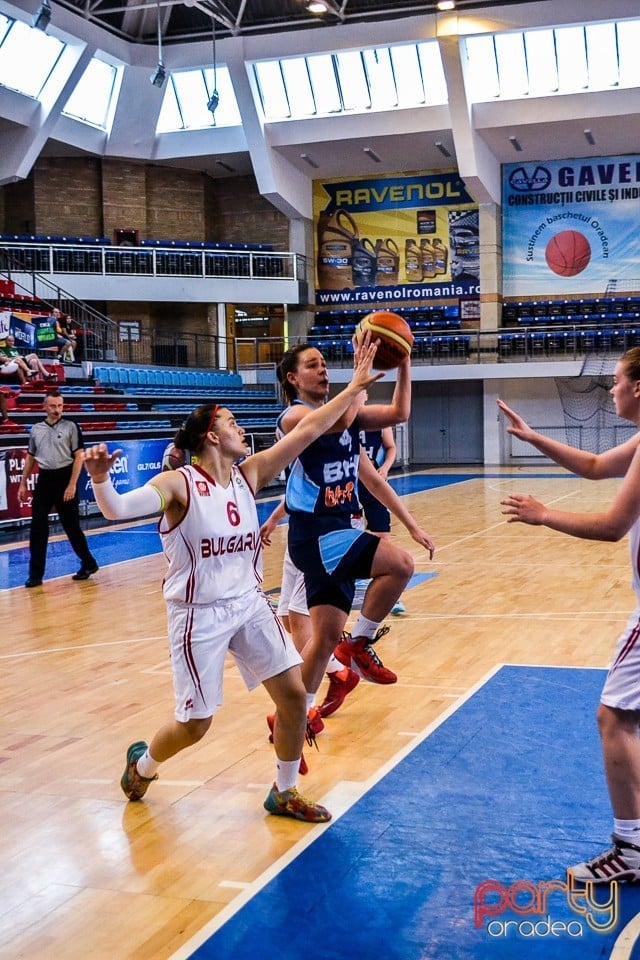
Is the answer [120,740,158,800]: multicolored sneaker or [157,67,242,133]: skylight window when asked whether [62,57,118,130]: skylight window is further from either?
[120,740,158,800]: multicolored sneaker

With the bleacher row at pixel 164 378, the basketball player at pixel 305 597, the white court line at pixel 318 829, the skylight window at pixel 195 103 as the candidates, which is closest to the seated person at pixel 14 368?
the bleacher row at pixel 164 378

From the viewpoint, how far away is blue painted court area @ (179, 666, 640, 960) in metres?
2.99

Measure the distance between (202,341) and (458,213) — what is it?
8352mm

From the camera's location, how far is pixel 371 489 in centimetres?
532

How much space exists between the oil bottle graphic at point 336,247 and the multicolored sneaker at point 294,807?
28.2 metres

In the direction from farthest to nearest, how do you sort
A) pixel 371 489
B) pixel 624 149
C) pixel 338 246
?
1. pixel 338 246
2. pixel 624 149
3. pixel 371 489

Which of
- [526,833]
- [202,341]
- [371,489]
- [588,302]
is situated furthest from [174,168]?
[526,833]

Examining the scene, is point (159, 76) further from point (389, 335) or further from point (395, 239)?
point (389, 335)

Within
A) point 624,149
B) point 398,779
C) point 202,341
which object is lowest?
point 398,779

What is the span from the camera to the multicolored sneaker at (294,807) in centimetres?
397

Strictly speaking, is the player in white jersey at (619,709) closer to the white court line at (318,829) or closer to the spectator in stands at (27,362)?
the white court line at (318,829)

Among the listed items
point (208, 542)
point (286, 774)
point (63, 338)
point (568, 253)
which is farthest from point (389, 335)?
point (568, 253)

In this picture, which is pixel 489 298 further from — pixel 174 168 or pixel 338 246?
pixel 174 168

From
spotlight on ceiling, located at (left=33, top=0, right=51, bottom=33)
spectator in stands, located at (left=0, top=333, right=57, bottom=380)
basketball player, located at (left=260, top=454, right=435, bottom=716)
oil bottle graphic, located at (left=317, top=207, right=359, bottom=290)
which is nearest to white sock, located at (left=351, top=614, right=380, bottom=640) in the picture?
basketball player, located at (left=260, top=454, right=435, bottom=716)
